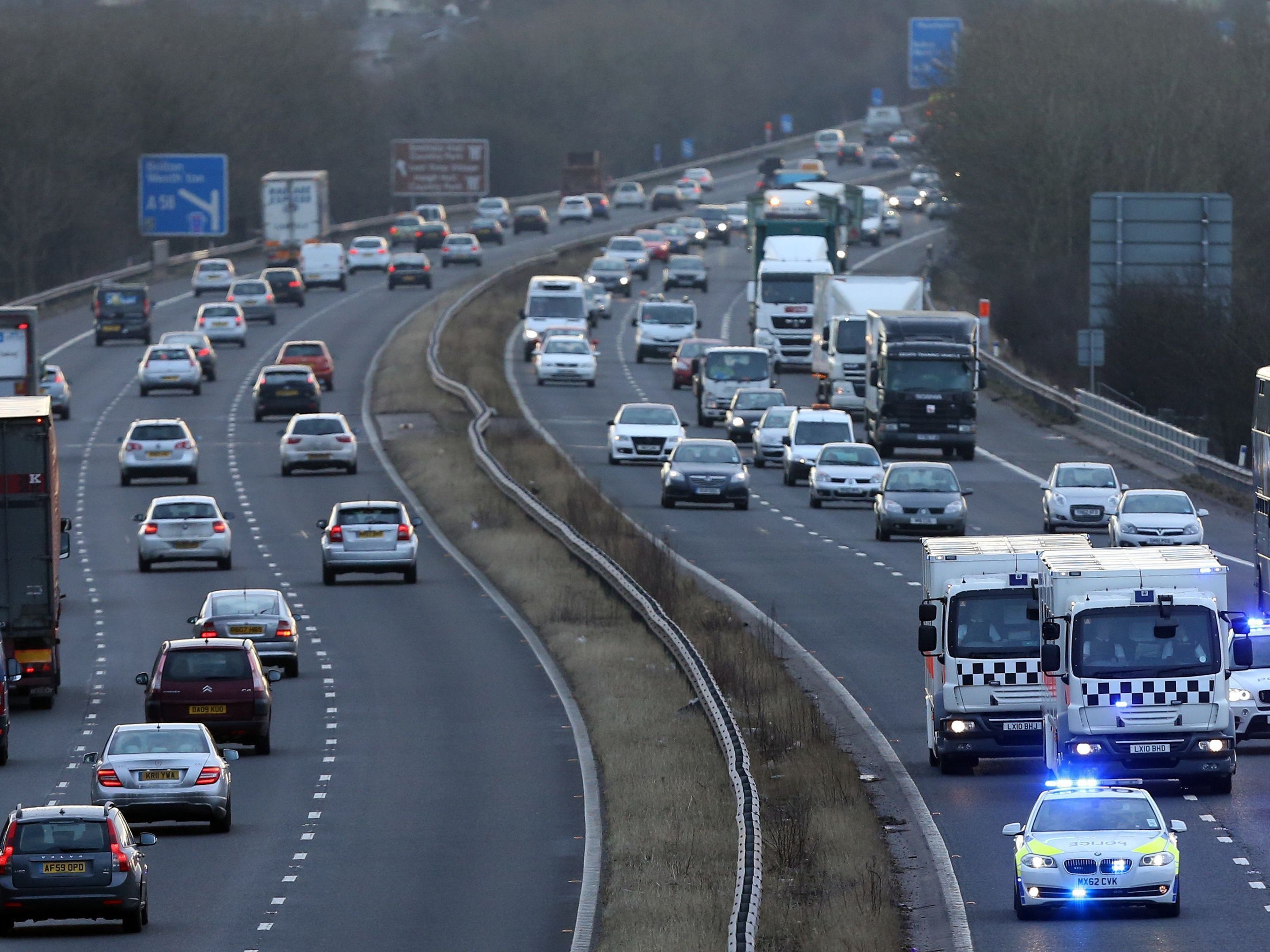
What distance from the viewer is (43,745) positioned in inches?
1168

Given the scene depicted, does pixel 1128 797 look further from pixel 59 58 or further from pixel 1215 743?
pixel 59 58

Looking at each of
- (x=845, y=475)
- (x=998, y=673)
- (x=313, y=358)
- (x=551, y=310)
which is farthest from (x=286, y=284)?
(x=998, y=673)

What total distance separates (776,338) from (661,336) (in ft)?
20.3

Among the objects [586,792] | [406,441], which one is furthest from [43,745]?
[406,441]

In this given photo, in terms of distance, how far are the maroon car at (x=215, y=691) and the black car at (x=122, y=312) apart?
57085 millimetres

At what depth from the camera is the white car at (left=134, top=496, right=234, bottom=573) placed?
145ft

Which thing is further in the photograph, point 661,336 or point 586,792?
point 661,336

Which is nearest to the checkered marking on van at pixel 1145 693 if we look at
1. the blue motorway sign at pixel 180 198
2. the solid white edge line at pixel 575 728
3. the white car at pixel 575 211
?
the solid white edge line at pixel 575 728

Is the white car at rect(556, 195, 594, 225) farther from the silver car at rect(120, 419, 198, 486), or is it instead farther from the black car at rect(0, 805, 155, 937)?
the black car at rect(0, 805, 155, 937)

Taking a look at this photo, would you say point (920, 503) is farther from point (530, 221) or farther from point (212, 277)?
point (530, 221)

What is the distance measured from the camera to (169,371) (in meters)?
73.1

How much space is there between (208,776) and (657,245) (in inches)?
3748

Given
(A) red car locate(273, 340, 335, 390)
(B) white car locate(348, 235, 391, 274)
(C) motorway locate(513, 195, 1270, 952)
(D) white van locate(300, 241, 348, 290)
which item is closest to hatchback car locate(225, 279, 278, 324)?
(D) white van locate(300, 241, 348, 290)

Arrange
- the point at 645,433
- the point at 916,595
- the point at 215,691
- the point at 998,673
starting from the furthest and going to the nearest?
the point at 645,433
the point at 916,595
the point at 215,691
the point at 998,673
